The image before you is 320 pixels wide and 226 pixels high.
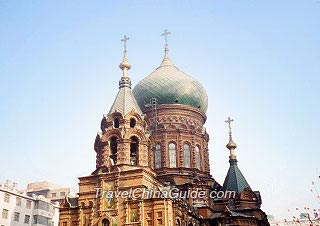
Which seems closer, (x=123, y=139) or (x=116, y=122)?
(x=123, y=139)

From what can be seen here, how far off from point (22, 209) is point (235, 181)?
66.5 feet

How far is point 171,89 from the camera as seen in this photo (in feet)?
119

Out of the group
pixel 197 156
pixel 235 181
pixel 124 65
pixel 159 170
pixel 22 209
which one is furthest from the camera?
pixel 22 209

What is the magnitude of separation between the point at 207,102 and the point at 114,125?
42.3 ft

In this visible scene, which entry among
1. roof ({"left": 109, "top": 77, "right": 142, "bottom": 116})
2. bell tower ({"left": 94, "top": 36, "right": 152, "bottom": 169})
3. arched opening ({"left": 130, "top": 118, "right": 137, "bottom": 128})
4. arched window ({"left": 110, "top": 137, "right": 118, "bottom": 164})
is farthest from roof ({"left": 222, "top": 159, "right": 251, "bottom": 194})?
arched window ({"left": 110, "top": 137, "right": 118, "bottom": 164})

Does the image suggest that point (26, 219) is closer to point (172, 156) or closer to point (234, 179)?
point (172, 156)

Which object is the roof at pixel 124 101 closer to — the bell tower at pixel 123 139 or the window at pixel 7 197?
the bell tower at pixel 123 139

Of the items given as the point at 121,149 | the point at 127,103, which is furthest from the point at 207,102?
the point at 121,149

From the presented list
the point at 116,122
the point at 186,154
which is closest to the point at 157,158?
the point at 186,154

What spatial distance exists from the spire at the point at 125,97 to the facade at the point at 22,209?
1546 centimetres

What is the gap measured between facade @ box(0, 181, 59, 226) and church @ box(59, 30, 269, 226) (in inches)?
512

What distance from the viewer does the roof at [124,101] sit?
2921 cm

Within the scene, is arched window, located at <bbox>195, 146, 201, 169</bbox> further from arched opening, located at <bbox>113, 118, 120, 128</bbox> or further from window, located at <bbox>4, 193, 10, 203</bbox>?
window, located at <bbox>4, 193, 10, 203</bbox>

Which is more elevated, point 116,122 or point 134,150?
point 116,122
